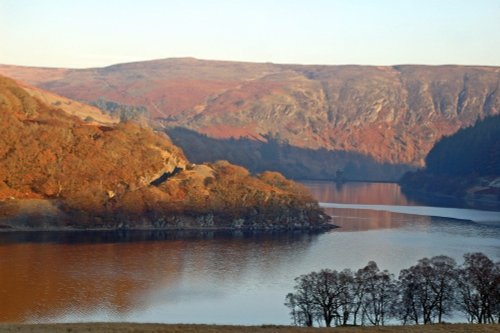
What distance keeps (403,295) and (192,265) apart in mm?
44030

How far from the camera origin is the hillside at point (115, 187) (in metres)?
152

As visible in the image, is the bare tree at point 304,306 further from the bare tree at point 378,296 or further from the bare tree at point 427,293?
the bare tree at point 427,293

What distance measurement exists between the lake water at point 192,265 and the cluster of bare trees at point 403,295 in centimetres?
465

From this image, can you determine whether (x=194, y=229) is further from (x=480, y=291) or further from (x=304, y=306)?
(x=480, y=291)

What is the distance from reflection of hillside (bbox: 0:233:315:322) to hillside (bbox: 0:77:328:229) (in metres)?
18.4

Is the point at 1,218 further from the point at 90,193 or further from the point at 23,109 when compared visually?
the point at 23,109

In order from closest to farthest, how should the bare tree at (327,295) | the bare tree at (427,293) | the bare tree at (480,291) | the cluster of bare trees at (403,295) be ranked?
the bare tree at (480,291) → the cluster of bare trees at (403,295) → the bare tree at (327,295) → the bare tree at (427,293)

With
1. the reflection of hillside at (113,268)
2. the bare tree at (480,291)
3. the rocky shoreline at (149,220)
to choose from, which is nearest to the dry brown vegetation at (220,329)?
the bare tree at (480,291)

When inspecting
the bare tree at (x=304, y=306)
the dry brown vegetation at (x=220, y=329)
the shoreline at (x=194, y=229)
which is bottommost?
the shoreline at (x=194, y=229)

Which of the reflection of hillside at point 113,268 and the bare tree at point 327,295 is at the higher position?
the bare tree at point 327,295

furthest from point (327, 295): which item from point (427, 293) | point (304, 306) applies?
point (427, 293)

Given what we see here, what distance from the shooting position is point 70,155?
6501 inches

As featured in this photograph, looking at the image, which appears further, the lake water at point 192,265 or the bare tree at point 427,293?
the lake water at point 192,265

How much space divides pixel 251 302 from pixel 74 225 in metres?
73.0
